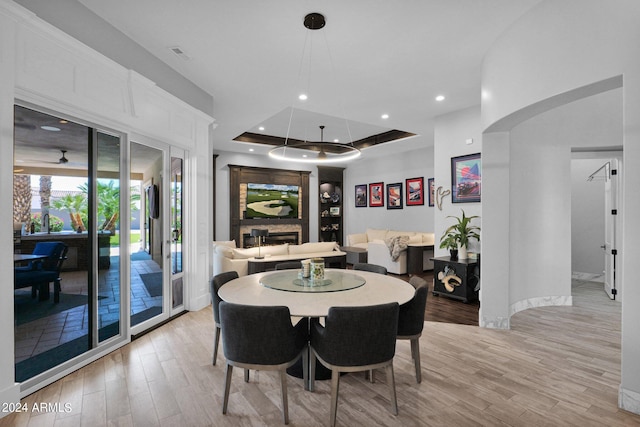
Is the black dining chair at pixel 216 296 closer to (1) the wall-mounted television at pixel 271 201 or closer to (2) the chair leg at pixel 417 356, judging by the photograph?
(2) the chair leg at pixel 417 356

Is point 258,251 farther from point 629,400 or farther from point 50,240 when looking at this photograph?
point 629,400

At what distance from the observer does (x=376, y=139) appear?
7840mm

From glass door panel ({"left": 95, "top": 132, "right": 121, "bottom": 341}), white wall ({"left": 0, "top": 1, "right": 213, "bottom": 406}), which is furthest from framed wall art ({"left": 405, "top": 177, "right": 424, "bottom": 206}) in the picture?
glass door panel ({"left": 95, "top": 132, "right": 121, "bottom": 341})

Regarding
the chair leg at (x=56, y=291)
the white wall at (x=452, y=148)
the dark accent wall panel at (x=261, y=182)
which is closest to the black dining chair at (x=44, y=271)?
the chair leg at (x=56, y=291)

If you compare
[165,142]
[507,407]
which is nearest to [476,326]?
[507,407]

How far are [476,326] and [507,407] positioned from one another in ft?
5.47

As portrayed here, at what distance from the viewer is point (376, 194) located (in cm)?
933

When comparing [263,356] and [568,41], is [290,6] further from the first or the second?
[263,356]

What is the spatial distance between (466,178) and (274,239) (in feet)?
18.7

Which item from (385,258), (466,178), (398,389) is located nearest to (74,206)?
(398,389)

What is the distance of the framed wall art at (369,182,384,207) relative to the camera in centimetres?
916

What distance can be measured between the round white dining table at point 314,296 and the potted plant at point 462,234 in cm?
232

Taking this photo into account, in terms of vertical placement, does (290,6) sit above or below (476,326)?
above

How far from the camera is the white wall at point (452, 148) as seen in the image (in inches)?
191
